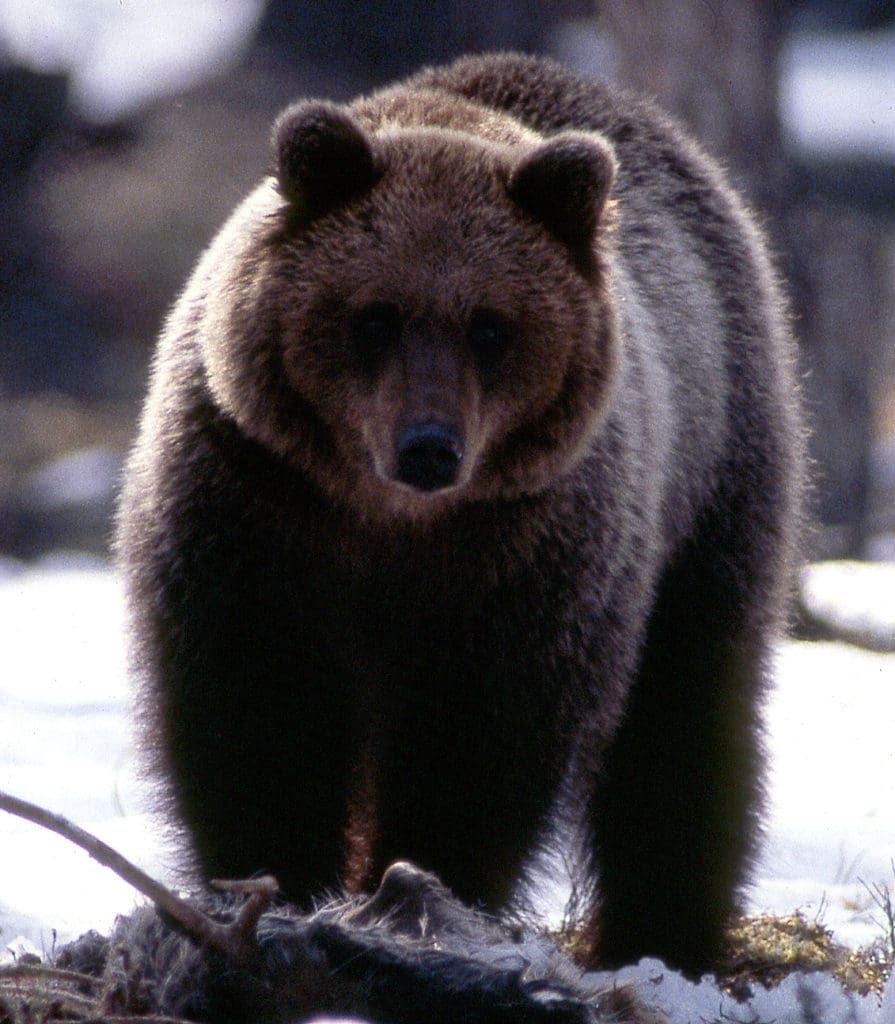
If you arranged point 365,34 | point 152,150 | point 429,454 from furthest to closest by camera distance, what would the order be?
point 365,34 < point 152,150 < point 429,454

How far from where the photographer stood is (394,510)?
14.1 feet

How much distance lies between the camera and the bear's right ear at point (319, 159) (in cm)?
407

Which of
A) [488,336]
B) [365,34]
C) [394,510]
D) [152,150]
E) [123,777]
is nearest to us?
[488,336]

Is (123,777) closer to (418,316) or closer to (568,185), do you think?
(418,316)

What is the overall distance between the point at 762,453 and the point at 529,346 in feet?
5.18

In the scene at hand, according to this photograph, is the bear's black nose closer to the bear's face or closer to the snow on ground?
the bear's face

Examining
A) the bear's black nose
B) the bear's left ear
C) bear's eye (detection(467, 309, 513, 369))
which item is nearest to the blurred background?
the bear's left ear

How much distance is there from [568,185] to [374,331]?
2.13ft

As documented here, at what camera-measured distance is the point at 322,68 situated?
19016mm

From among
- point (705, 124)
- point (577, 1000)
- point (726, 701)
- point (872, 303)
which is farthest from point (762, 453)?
point (872, 303)

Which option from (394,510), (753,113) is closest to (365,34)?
(753,113)

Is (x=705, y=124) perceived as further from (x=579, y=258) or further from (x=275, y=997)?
(x=275, y=997)

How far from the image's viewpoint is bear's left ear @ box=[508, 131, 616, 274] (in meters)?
4.16

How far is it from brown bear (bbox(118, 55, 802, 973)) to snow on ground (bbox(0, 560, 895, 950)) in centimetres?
51
